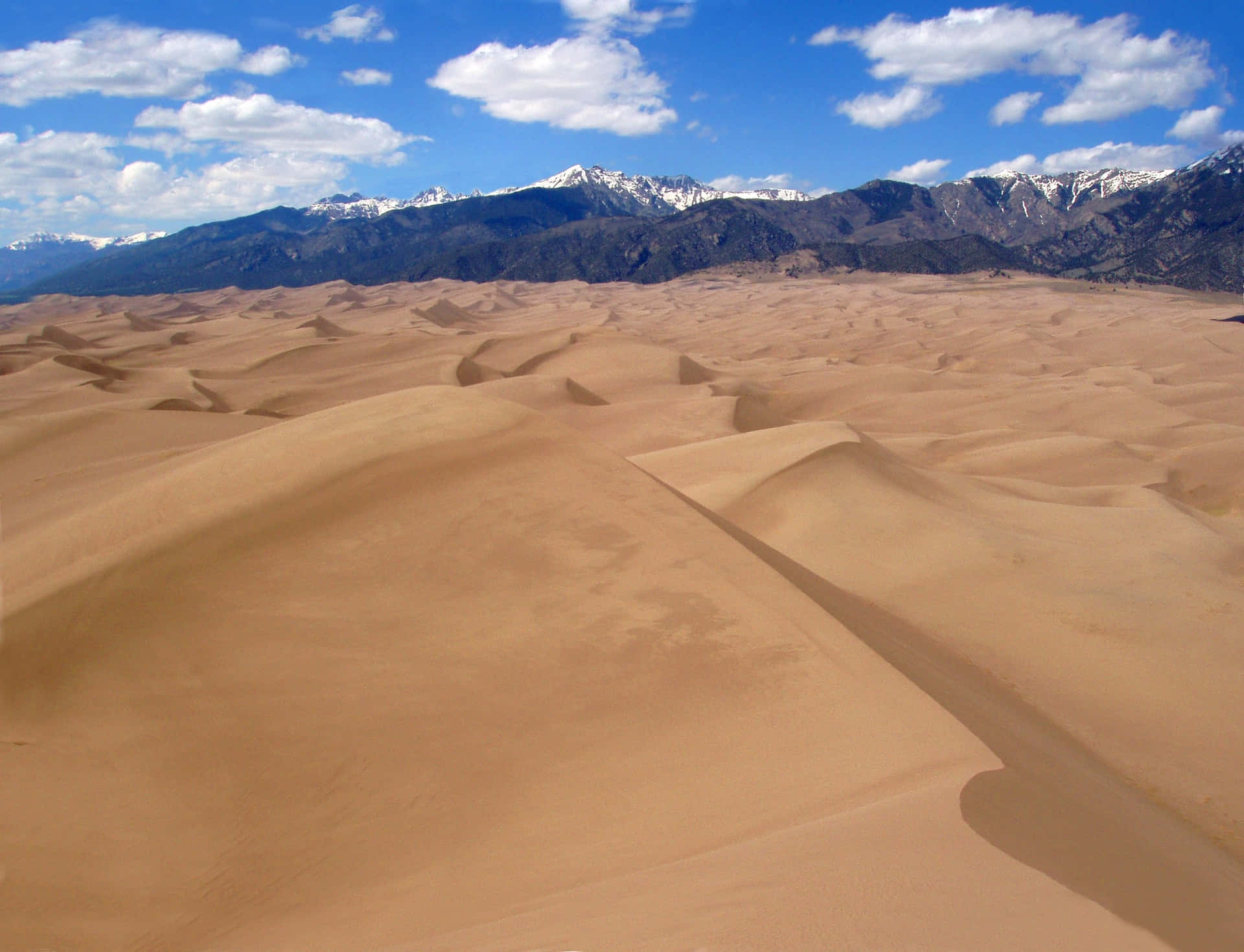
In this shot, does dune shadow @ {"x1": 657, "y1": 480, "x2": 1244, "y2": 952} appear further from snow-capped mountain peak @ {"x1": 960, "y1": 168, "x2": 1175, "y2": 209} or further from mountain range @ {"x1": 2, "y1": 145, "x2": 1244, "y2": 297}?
snow-capped mountain peak @ {"x1": 960, "y1": 168, "x2": 1175, "y2": 209}

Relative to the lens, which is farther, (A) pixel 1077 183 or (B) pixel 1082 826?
(A) pixel 1077 183

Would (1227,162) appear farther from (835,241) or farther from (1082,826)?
(1082,826)

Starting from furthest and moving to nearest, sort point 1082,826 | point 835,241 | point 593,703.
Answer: point 835,241, point 593,703, point 1082,826

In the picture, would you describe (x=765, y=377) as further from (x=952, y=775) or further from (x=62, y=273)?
(x=62, y=273)

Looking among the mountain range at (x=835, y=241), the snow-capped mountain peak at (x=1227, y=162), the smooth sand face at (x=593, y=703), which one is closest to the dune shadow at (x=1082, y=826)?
the smooth sand face at (x=593, y=703)

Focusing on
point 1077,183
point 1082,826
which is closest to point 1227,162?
point 1077,183

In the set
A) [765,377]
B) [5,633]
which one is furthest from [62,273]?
[5,633]
